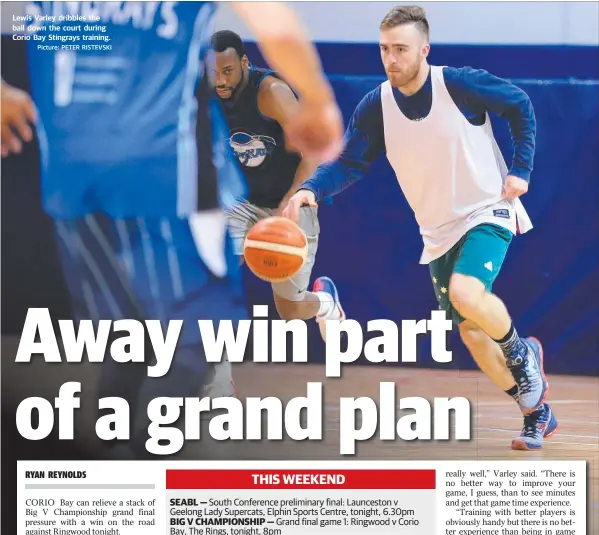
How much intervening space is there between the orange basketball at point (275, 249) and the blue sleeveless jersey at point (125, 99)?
273 millimetres

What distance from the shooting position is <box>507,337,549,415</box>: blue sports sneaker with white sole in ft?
14.2

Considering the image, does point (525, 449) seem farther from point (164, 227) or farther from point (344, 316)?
point (164, 227)

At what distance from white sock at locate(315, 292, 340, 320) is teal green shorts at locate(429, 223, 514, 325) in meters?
0.36

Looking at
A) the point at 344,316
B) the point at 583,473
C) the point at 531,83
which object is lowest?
the point at 583,473

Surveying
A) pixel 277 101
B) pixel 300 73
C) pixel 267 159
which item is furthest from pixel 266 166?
pixel 300 73

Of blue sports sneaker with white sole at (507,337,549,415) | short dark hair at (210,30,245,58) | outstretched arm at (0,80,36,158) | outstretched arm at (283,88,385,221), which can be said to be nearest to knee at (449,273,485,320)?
blue sports sneaker with white sole at (507,337,549,415)

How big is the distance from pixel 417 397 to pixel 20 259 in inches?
57.0

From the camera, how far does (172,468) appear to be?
425 centimetres

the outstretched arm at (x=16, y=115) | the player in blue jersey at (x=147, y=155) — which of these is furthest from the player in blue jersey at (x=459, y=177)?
the outstretched arm at (x=16, y=115)

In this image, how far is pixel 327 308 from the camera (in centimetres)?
432

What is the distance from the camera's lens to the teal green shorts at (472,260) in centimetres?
432

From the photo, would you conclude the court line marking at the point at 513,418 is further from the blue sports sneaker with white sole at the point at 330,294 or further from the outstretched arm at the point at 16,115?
the outstretched arm at the point at 16,115

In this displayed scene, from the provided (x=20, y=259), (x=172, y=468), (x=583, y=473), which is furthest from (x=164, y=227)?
(x=583, y=473)

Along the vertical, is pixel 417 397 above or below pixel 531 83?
below
